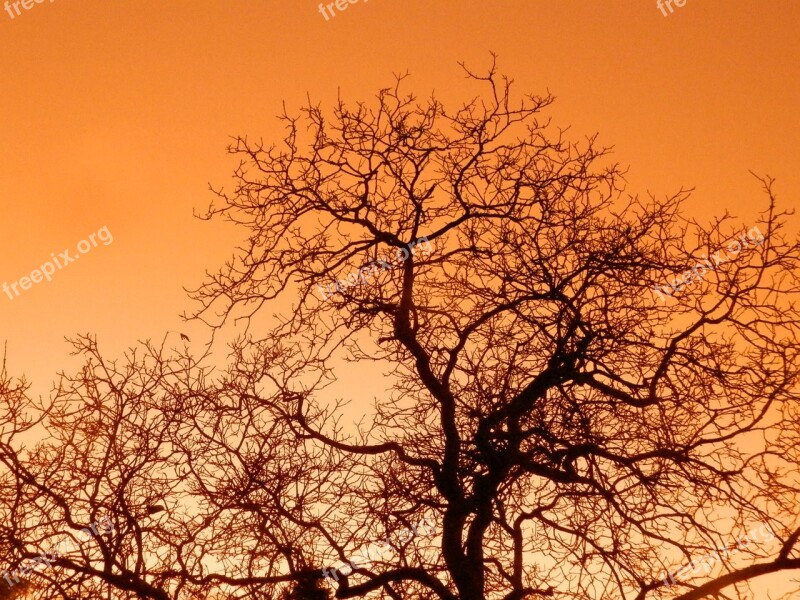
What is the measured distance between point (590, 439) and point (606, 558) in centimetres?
118

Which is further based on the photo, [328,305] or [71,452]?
[328,305]

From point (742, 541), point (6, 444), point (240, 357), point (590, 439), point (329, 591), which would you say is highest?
point (240, 357)

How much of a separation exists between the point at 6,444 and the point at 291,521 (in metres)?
2.88

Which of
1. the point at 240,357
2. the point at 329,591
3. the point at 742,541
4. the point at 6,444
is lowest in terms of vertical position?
the point at 742,541

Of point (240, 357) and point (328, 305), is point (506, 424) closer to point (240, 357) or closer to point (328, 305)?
point (328, 305)

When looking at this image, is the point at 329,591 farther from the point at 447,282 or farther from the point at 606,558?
the point at 447,282

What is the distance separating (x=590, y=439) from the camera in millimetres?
8086

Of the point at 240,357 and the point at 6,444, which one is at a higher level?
the point at 240,357

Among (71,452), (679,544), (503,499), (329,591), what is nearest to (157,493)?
(71,452)

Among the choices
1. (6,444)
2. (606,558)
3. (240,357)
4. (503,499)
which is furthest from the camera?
(240,357)

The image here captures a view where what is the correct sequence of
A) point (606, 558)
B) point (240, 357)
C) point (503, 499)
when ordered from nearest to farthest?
1. point (606, 558)
2. point (503, 499)
3. point (240, 357)

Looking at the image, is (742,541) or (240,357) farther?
(240,357)

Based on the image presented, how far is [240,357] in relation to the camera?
9.09 m

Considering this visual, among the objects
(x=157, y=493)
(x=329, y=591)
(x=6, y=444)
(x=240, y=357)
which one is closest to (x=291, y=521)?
(x=329, y=591)
